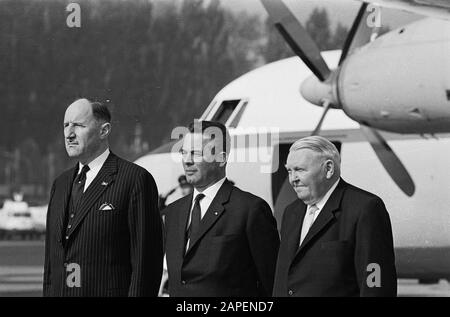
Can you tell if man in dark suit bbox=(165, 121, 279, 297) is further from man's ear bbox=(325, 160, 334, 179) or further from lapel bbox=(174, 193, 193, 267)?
man's ear bbox=(325, 160, 334, 179)

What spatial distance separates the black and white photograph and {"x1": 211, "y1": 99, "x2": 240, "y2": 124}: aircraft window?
3 cm

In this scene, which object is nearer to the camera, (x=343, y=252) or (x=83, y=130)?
(x=343, y=252)

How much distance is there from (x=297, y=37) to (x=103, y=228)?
3261 millimetres

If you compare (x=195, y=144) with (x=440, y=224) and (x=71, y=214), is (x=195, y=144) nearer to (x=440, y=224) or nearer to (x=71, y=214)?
(x=71, y=214)

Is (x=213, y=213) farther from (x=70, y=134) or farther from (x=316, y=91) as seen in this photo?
(x=316, y=91)

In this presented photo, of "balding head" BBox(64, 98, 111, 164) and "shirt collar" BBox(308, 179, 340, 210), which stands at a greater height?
"balding head" BBox(64, 98, 111, 164)

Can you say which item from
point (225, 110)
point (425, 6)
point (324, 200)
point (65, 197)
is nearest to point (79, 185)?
point (65, 197)

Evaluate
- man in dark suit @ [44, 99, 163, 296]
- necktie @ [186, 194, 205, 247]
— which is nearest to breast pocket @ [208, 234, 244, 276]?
necktie @ [186, 194, 205, 247]

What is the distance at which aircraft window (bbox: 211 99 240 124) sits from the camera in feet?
31.7

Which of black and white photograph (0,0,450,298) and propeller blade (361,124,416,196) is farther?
propeller blade (361,124,416,196)

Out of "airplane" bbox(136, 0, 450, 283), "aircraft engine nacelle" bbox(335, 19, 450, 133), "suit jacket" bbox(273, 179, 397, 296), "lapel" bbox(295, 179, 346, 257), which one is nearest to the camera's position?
"suit jacket" bbox(273, 179, 397, 296)

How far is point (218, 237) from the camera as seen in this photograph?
5.04 m

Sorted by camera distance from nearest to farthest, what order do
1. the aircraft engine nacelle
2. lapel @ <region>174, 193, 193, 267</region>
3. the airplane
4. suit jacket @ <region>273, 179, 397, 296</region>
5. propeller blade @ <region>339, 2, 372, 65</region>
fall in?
1. suit jacket @ <region>273, 179, 397, 296</region>
2. lapel @ <region>174, 193, 193, 267</region>
3. the aircraft engine nacelle
4. the airplane
5. propeller blade @ <region>339, 2, 372, 65</region>

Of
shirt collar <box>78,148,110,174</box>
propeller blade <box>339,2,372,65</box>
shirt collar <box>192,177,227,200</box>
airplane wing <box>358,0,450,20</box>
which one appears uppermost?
propeller blade <box>339,2,372,65</box>
